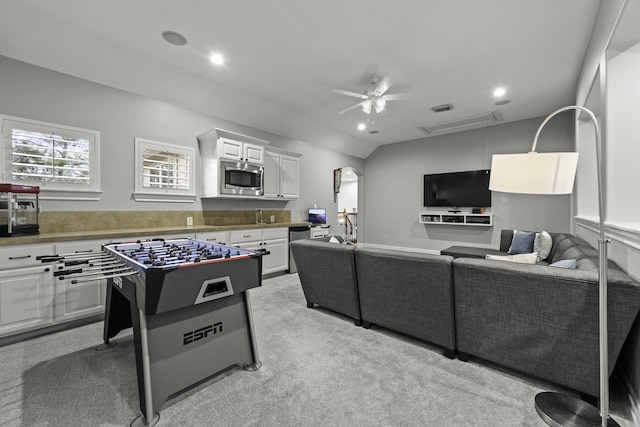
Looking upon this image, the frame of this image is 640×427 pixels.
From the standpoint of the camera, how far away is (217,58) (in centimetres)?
336

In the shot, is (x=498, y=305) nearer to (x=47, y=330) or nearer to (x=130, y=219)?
(x=47, y=330)

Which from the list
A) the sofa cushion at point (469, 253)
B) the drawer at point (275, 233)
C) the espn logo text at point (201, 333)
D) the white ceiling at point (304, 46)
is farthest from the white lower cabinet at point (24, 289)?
the sofa cushion at point (469, 253)

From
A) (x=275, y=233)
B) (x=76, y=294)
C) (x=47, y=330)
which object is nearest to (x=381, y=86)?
(x=275, y=233)

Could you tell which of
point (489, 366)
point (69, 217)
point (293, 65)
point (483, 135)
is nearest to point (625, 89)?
point (489, 366)

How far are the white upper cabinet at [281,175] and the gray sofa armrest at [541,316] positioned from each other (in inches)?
154

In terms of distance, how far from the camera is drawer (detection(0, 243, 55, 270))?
234 centimetres

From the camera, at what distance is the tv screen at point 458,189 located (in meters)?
6.04

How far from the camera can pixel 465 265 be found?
1.95 m

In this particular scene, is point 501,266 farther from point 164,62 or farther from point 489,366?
point 164,62

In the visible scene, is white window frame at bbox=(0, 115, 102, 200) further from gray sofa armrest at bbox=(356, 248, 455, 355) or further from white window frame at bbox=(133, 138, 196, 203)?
gray sofa armrest at bbox=(356, 248, 455, 355)

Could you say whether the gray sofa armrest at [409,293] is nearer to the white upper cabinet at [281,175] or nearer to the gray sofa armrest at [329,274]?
the gray sofa armrest at [329,274]

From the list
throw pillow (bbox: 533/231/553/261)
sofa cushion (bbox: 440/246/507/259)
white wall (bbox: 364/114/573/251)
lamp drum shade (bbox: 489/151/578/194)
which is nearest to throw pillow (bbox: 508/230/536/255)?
sofa cushion (bbox: 440/246/507/259)

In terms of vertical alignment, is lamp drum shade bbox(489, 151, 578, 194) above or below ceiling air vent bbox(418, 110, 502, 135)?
below

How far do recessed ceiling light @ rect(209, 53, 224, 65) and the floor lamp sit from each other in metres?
3.27
